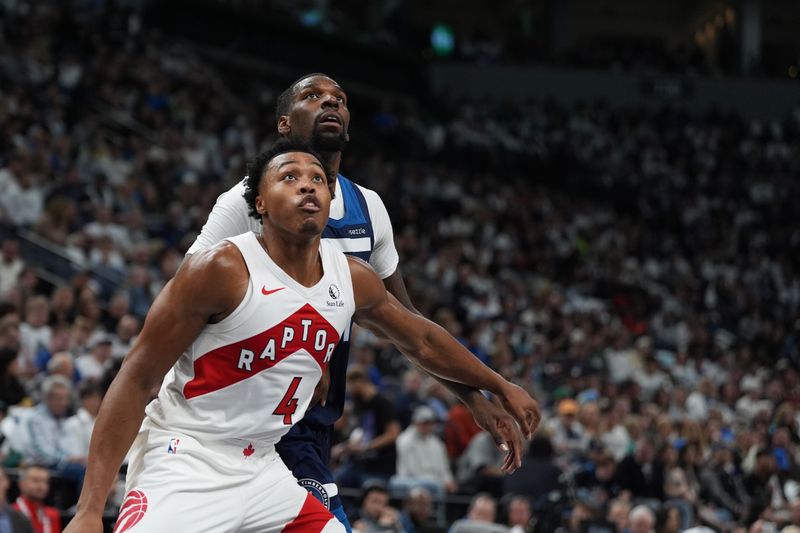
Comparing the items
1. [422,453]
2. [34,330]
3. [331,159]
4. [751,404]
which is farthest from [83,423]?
[751,404]

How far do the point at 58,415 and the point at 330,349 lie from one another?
5.42 metres

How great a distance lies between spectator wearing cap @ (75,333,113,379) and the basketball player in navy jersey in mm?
5616

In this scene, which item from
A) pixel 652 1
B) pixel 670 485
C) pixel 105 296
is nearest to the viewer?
pixel 670 485

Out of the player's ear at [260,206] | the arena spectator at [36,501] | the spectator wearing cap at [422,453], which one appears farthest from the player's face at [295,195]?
the spectator wearing cap at [422,453]

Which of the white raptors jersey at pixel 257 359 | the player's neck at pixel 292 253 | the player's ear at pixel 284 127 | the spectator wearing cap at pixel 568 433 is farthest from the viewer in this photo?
the spectator wearing cap at pixel 568 433

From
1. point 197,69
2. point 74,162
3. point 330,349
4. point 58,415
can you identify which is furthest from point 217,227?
point 197,69

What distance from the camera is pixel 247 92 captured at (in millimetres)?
22547

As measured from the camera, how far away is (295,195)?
3863mm

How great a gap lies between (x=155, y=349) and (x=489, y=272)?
1613 cm

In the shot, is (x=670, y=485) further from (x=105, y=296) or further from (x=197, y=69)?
(x=197, y=69)

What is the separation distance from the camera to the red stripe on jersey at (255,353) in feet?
12.4

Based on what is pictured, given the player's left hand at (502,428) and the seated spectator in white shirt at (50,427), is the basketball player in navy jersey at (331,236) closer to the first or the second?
the player's left hand at (502,428)

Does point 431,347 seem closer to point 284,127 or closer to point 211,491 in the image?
point 211,491

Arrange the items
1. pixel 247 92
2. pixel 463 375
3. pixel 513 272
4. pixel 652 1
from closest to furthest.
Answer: pixel 463 375 → pixel 513 272 → pixel 247 92 → pixel 652 1
